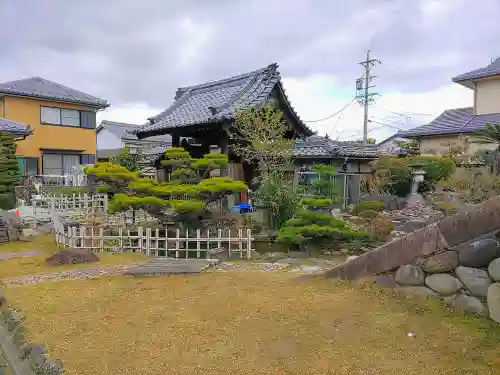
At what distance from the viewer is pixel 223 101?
44.0ft

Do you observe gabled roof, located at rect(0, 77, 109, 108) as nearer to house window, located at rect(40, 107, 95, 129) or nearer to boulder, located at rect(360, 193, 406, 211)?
house window, located at rect(40, 107, 95, 129)

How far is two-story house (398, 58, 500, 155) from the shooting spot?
17.8 metres

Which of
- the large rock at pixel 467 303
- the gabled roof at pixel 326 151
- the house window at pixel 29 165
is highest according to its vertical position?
the gabled roof at pixel 326 151

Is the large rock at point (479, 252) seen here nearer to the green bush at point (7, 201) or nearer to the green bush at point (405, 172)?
the green bush at point (405, 172)

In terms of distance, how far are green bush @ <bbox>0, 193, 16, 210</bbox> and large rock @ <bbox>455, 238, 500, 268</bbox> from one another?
1504 centimetres

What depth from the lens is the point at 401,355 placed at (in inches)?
135

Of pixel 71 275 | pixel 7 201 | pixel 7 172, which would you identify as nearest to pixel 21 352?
pixel 71 275

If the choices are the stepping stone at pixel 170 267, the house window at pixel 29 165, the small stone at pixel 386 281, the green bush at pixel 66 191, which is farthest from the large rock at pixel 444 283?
the house window at pixel 29 165

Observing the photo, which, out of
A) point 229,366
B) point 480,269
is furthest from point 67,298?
point 480,269

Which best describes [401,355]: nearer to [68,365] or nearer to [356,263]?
[356,263]

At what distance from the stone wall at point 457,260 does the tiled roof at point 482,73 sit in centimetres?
1668

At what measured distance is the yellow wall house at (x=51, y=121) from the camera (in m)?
23.3

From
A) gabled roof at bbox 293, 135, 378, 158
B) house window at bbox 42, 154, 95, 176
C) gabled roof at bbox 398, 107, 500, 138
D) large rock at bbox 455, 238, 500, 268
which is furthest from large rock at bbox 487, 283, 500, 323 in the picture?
house window at bbox 42, 154, 95, 176

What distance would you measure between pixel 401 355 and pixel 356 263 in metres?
1.70
